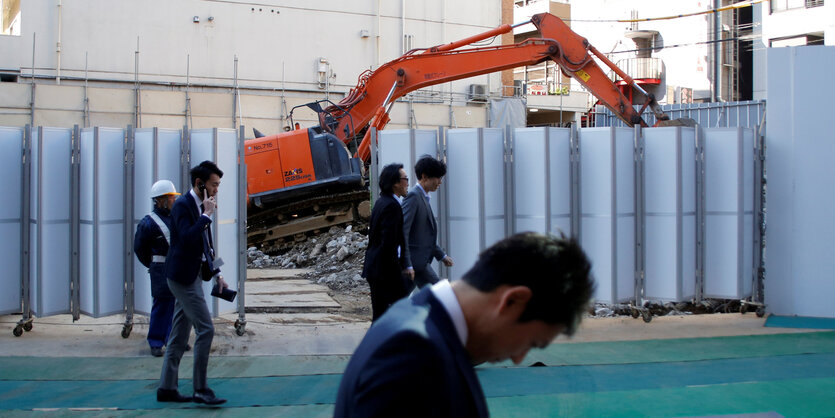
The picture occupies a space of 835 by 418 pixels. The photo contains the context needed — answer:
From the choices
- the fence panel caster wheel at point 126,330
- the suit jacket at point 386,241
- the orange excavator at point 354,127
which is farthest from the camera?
the orange excavator at point 354,127

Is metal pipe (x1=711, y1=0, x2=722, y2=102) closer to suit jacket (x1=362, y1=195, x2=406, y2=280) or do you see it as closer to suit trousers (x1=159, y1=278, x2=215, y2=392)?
suit jacket (x1=362, y1=195, x2=406, y2=280)

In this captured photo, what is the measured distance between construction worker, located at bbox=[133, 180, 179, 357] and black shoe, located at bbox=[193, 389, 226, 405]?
1.59 metres

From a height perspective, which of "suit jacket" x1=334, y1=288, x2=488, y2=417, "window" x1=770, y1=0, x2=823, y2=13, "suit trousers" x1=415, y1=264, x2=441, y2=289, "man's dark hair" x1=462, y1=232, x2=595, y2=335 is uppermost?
"window" x1=770, y1=0, x2=823, y2=13

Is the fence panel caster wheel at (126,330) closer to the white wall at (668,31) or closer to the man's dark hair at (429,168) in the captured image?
the man's dark hair at (429,168)

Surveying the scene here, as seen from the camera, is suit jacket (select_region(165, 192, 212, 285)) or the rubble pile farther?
the rubble pile

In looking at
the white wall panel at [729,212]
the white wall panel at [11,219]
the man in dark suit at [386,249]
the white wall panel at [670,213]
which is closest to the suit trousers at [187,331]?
the man in dark suit at [386,249]

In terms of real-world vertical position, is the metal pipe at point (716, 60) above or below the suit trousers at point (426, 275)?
above

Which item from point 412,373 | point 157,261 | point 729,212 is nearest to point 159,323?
point 157,261

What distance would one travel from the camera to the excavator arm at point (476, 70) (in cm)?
1345

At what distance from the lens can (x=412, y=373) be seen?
4.78 ft

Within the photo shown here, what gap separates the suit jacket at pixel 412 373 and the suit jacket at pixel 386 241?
402cm

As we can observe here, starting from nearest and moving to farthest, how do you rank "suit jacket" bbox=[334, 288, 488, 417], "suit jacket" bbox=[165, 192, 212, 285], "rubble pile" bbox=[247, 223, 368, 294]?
"suit jacket" bbox=[334, 288, 488, 417], "suit jacket" bbox=[165, 192, 212, 285], "rubble pile" bbox=[247, 223, 368, 294]

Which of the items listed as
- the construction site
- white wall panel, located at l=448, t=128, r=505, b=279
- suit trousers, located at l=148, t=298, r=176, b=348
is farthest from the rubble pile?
suit trousers, located at l=148, t=298, r=176, b=348

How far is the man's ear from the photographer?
1.60m
